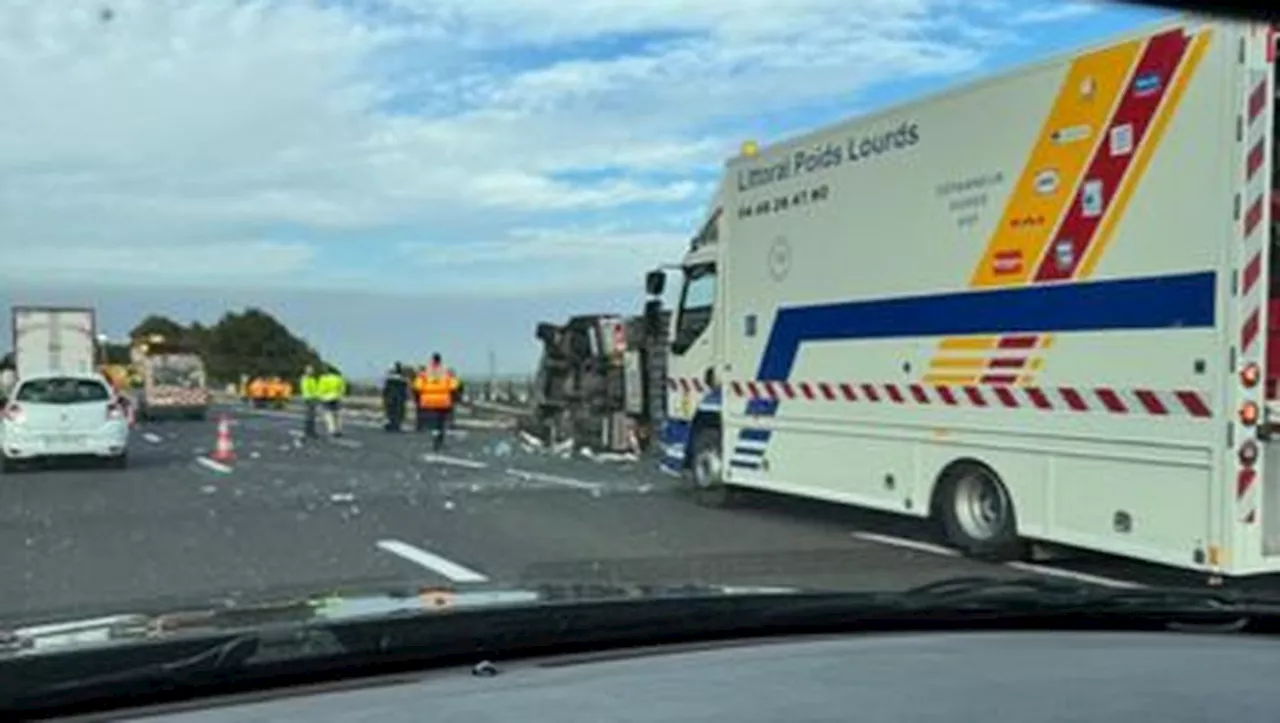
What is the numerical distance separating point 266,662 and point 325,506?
14261 millimetres

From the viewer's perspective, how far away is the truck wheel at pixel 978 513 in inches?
453

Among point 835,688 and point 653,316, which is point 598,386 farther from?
point 835,688

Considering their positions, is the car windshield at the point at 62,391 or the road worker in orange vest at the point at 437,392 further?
the road worker in orange vest at the point at 437,392

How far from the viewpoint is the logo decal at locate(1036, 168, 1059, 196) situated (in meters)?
10.8

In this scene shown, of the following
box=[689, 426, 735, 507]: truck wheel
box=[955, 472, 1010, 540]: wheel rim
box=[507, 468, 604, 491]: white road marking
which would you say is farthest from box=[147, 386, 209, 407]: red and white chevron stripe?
box=[955, 472, 1010, 540]: wheel rim

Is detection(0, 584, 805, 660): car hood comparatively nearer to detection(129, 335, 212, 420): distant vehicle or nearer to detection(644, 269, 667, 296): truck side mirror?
detection(644, 269, 667, 296): truck side mirror

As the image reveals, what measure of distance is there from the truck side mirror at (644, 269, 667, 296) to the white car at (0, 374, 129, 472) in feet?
31.9

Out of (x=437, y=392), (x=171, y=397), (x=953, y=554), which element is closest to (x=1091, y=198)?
(x=953, y=554)

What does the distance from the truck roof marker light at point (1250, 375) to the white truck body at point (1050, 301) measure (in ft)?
0.05

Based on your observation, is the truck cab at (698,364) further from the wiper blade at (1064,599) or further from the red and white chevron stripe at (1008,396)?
the wiper blade at (1064,599)

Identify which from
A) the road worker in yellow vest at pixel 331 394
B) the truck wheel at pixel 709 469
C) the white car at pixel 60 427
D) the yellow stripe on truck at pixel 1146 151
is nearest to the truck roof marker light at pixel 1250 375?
the yellow stripe on truck at pixel 1146 151

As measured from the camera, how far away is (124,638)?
2898mm

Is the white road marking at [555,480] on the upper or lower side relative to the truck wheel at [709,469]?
lower

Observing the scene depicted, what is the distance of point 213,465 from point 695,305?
33.5ft
